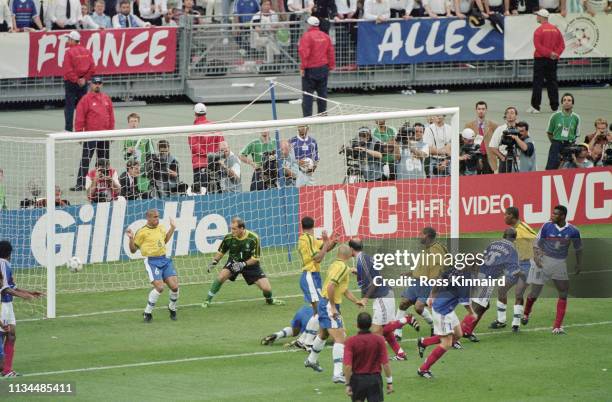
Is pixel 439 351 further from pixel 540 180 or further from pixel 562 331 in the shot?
pixel 540 180

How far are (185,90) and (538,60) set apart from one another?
29.2 feet

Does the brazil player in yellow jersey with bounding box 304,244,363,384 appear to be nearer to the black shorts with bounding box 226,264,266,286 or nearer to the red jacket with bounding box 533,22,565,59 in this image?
the black shorts with bounding box 226,264,266,286

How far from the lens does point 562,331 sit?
21.6 m

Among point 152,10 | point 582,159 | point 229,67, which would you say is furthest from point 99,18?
point 582,159

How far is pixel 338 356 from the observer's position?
18.6m

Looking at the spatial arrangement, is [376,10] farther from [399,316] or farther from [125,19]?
[399,316]

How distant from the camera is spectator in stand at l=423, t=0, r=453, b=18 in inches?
1428

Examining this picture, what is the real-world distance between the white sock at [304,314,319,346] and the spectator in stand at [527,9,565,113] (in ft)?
53.6

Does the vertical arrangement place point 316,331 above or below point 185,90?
below

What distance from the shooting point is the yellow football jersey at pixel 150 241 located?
22.1 m

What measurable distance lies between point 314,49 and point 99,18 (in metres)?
5.69

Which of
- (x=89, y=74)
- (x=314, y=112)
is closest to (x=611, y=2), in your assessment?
(x=314, y=112)

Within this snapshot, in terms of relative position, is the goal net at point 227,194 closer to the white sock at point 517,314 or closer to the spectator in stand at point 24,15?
the white sock at point 517,314

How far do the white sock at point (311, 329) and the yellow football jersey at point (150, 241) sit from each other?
334 centimetres
